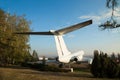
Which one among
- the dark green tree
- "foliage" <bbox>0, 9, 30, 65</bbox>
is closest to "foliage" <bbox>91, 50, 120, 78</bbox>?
the dark green tree

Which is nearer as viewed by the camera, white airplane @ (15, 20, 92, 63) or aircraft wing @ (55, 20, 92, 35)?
aircraft wing @ (55, 20, 92, 35)

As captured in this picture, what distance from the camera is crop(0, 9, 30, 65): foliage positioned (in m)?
43.5

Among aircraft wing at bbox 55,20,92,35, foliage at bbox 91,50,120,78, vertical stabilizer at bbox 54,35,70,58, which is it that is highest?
aircraft wing at bbox 55,20,92,35

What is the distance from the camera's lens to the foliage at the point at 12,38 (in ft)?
143

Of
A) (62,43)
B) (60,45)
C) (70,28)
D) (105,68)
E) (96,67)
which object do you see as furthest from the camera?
(62,43)

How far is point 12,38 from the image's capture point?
44.7 meters

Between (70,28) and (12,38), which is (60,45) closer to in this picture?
(70,28)

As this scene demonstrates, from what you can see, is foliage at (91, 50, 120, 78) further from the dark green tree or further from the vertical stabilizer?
Answer: the vertical stabilizer

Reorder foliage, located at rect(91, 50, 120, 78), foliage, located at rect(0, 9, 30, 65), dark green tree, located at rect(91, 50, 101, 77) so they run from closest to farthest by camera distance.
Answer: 1. foliage, located at rect(91, 50, 120, 78)
2. dark green tree, located at rect(91, 50, 101, 77)
3. foliage, located at rect(0, 9, 30, 65)

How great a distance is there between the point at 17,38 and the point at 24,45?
2340mm

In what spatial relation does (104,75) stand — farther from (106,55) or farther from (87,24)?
(87,24)

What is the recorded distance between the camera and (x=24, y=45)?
1860 inches

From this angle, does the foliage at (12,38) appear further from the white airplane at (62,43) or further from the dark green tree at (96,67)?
the dark green tree at (96,67)

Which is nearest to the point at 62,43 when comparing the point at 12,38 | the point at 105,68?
the point at 12,38
